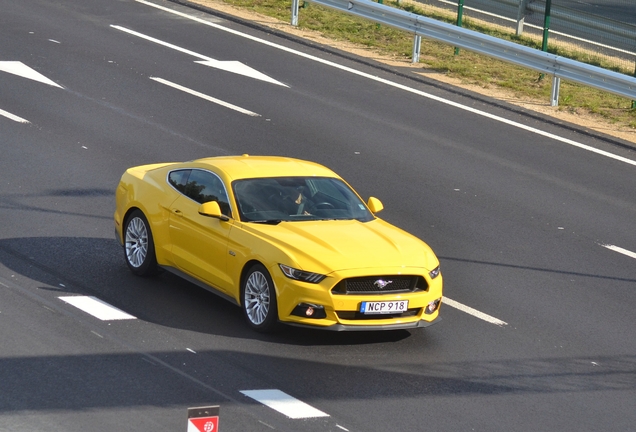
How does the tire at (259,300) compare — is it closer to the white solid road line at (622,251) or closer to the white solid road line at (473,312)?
the white solid road line at (473,312)

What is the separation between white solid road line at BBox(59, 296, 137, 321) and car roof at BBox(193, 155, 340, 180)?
1792mm

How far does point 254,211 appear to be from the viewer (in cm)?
1153

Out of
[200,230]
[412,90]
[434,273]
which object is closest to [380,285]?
[434,273]

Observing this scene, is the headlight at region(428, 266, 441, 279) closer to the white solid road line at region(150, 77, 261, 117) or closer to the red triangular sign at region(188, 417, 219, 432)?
the red triangular sign at region(188, 417, 219, 432)

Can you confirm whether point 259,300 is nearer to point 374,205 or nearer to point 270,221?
point 270,221

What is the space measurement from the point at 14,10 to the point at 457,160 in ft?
40.4

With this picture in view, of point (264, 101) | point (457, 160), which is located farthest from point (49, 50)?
A: point (457, 160)

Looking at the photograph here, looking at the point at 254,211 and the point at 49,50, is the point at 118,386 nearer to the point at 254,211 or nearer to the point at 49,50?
the point at 254,211

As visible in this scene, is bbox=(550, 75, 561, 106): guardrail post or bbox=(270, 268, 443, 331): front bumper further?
bbox=(550, 75, 561, 106): guardrail post

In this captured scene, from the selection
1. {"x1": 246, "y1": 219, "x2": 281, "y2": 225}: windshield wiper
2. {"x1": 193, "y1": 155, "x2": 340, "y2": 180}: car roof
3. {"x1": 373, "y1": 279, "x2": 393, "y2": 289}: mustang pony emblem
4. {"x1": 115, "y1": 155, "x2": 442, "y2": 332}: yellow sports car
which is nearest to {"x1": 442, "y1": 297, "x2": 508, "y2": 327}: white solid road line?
{"x1": 115, "y1": 155, "x2": 442, "y2": 332}: yellow sports car

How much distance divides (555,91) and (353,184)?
653cm

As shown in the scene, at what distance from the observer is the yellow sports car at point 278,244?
1053cm

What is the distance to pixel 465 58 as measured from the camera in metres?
24.0

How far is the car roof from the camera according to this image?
12047 millimetres
